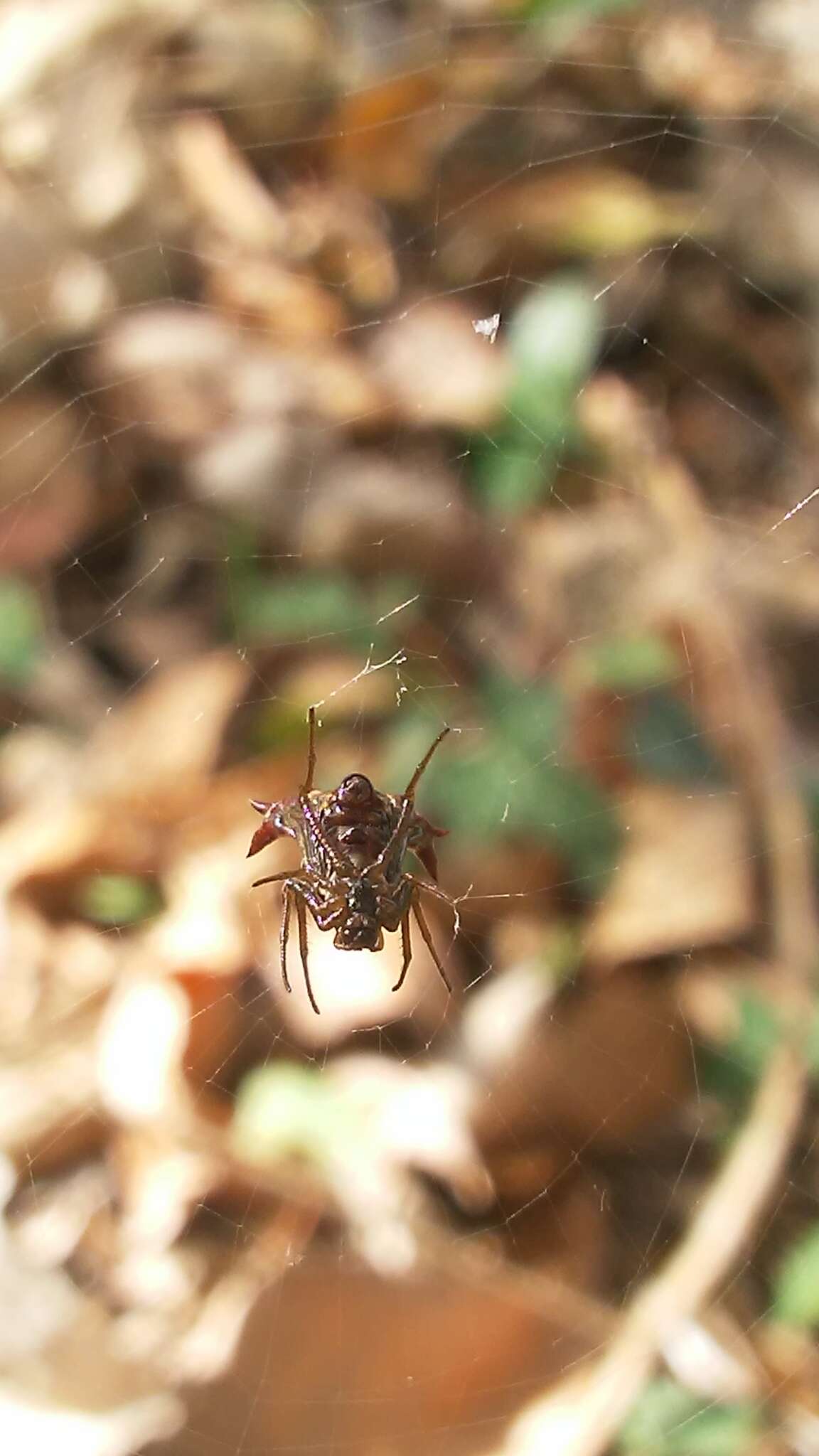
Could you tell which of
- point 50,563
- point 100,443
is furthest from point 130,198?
point 50,563

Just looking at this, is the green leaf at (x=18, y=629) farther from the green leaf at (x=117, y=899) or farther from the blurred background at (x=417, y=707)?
the green leaf at (x=117, y=899)

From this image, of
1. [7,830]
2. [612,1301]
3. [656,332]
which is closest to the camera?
[612,1301]

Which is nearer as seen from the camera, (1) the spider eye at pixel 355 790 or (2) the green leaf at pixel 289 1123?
(1) the spider eye at pixel 355 790

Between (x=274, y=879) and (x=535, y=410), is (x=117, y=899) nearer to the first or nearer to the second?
(x=274, y=879)

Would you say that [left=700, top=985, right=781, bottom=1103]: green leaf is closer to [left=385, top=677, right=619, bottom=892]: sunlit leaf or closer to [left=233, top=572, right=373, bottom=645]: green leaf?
[left=385, top=677, right=619, bottom=892]: sunlit leaf

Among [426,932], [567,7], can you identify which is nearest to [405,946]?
[426,932]

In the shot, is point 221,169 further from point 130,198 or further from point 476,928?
point 476,928

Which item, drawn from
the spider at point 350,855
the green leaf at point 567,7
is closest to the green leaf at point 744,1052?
the spider at point 350,855
